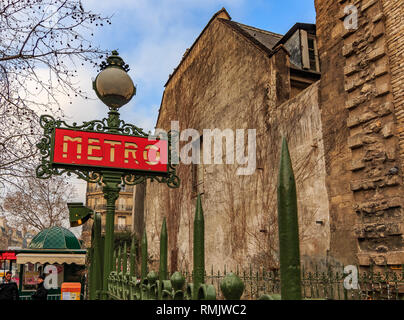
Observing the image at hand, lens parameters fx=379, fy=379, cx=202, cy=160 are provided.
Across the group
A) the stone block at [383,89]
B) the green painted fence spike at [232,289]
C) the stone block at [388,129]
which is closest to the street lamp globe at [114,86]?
the green painted fence spike at [232,289]

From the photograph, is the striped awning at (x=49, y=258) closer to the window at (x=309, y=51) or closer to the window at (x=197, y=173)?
the window at (x=197, y=173)

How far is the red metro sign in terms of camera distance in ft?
12.5

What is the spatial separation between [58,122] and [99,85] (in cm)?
79

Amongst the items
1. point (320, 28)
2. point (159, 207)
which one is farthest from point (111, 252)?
point (159, 207)

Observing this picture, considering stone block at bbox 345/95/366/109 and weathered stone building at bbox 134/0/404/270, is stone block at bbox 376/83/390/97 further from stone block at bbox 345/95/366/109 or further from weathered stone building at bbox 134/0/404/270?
stone block at bbox 345/95/366/109

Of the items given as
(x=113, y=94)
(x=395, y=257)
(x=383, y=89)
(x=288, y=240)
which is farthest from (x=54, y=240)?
(x=288, y=240)

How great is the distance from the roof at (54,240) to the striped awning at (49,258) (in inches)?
44.8

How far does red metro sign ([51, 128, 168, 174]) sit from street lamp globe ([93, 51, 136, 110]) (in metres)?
0.65

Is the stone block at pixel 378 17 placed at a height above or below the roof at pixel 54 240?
above

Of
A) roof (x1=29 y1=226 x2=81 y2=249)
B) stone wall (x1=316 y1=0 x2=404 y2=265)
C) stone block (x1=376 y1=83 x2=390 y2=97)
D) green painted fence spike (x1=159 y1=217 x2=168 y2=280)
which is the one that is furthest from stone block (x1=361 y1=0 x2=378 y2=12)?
roof (x1=29 y1=226 x2=81 y2=249)

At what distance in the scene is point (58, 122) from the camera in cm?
389

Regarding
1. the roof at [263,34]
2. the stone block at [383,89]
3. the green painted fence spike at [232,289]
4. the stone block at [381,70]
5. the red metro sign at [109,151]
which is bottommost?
the green painted fence spike at [232,289]

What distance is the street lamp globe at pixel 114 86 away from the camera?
4.44 m
